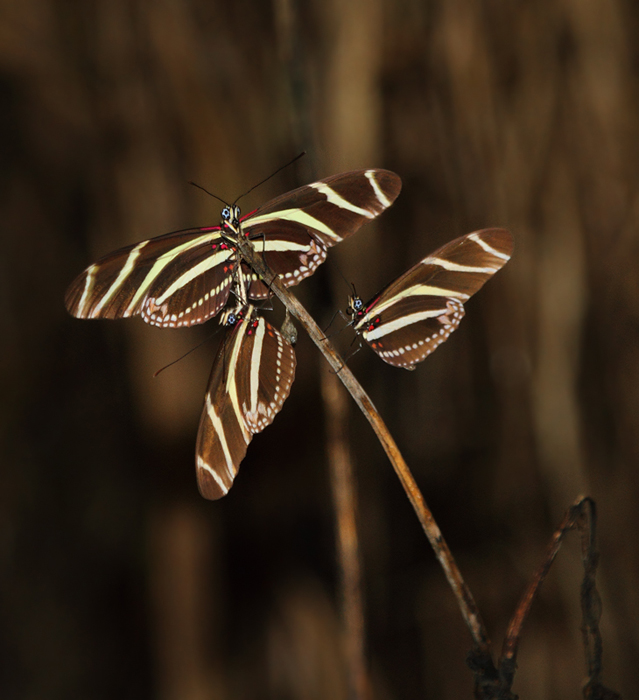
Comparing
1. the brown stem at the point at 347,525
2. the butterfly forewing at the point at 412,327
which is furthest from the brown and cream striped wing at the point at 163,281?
the brown stem at the point at 347,525

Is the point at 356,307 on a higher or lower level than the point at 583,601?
higher

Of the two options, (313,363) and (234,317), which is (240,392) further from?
(313,363)

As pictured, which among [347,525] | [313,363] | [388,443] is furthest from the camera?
[313,363]

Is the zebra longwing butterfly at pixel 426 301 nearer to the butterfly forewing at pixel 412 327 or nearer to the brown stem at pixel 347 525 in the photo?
the butterfly forewing at pixel 412 327

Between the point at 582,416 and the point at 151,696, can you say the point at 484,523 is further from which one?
the point at 151,696

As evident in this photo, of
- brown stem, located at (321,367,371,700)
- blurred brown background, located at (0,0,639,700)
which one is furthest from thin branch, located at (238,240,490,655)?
blurred brown background, located at (0,0,639,700)

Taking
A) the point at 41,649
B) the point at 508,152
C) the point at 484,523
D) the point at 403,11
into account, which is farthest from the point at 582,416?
the point at 41,649

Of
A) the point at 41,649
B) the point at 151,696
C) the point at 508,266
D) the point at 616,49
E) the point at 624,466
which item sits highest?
the point at 616,49

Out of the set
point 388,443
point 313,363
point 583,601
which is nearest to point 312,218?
point 388,443
